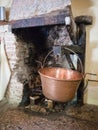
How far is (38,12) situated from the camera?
186cm

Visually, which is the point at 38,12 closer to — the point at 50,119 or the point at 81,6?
the point at 81,6

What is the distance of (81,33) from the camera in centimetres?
220

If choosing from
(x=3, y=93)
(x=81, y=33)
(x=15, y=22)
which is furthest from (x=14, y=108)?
(x=81, y=33)

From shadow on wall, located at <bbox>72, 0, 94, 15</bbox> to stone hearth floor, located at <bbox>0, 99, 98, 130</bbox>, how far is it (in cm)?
127

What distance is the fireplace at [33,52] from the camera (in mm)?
2125

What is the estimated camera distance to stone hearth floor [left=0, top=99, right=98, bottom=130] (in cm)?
175

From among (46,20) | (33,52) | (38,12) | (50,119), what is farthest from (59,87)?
(33,52)

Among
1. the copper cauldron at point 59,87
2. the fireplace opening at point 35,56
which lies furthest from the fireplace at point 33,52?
the copper cauldron at point 59,87

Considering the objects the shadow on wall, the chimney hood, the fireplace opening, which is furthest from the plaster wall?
the chimney hood

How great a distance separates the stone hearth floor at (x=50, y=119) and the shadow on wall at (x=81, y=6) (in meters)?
1.27

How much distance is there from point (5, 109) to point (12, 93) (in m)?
0.24

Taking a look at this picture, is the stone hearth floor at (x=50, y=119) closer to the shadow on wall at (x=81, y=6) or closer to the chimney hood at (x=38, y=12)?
the chimney hood at (x=38, y=12)

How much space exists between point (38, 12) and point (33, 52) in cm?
70

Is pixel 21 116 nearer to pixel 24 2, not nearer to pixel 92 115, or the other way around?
pixel 92 115
